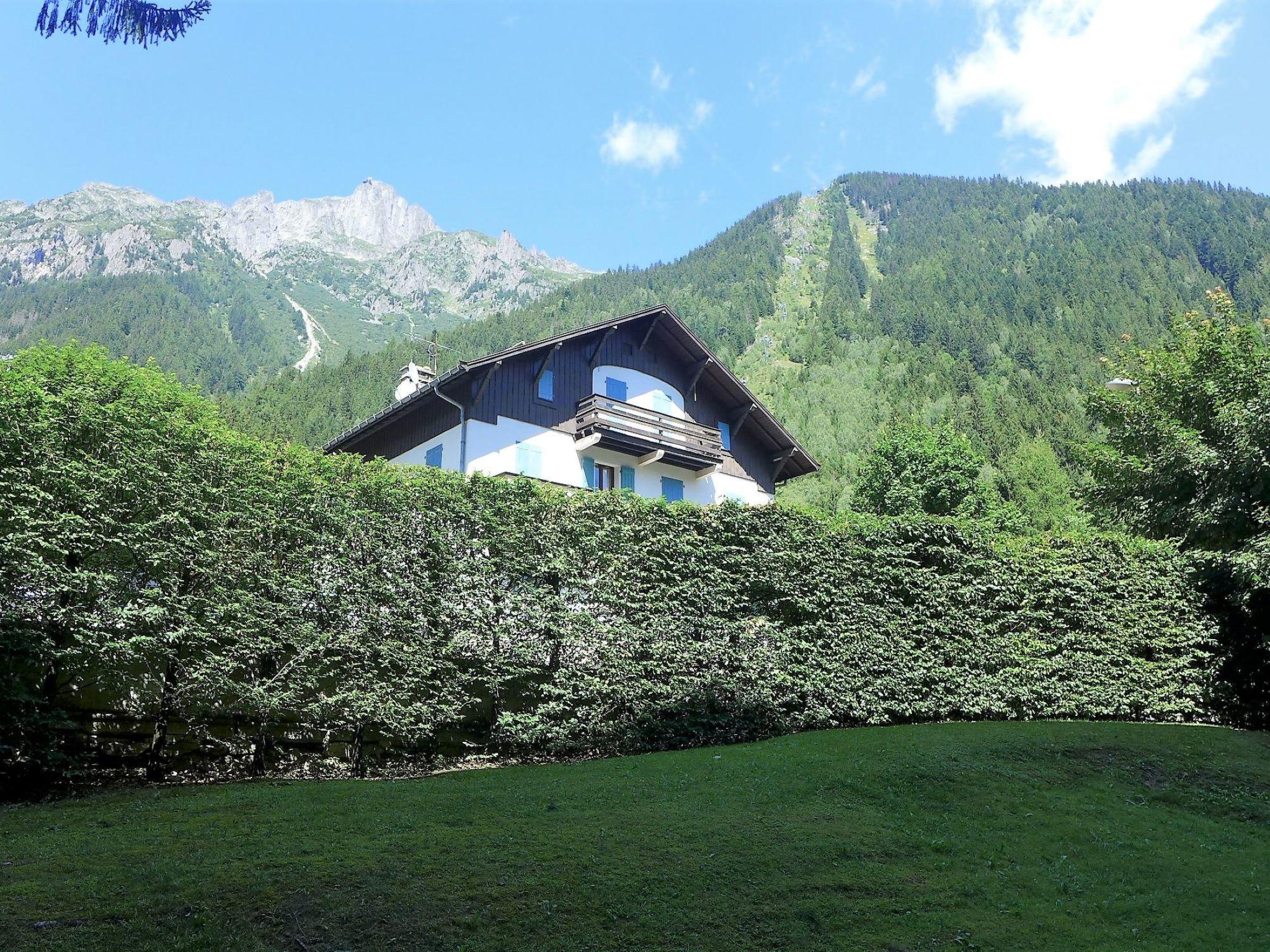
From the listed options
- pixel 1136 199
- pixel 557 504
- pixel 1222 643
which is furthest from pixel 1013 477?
pixel 1136 199

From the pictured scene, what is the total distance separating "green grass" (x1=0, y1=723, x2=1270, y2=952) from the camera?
22.4ft

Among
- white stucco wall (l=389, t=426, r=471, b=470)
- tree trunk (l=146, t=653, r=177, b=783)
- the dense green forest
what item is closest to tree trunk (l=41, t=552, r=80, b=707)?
tree trunk (l=146, t=653, r=177, b=783)

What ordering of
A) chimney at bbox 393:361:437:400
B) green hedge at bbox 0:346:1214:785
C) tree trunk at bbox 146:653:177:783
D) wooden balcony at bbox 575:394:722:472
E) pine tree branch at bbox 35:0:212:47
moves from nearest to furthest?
1. pine tree branch at bbox 35:0:212:47
2. green hedge at bbox 0:346:1214:785
3. tree trunk at bbox 146:653:177:783
4. wooden balcony at bbox 575:394:722:472
5. chimney at bbox 393:361:437:400

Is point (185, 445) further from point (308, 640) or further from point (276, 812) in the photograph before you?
point (276, 812)

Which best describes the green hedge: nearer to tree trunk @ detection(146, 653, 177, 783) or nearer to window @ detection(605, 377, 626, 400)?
tree trunk @ detection(146, 653, 177, 783)

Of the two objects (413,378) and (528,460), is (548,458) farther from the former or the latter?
(413,378)

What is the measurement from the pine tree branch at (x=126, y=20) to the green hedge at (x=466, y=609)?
27.3 feet

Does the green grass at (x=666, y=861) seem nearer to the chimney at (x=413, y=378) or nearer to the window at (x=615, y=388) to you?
the window at (x=615, y=388)

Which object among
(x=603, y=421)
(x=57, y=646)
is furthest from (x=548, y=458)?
(x=57, y=646)

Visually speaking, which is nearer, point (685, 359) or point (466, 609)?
point (466, 609)

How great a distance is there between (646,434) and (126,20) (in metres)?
24.2

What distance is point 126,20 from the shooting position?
20.3 feet

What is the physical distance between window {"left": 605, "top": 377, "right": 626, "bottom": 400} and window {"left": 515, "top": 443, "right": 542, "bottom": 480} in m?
4.05

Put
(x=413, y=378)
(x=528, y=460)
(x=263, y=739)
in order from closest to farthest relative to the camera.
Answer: (x=263, y=739)
(x=528, y=460)
(x=413, y=378)
